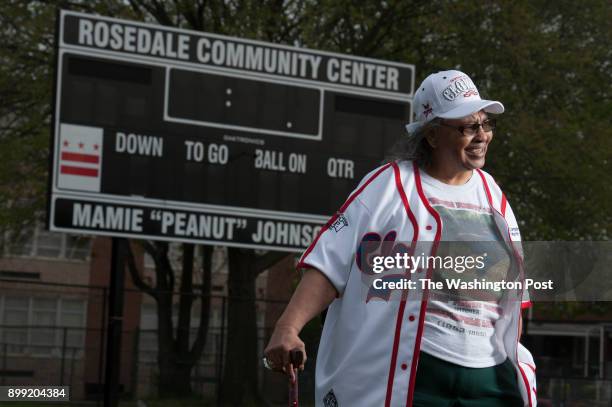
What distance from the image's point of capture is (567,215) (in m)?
19.7

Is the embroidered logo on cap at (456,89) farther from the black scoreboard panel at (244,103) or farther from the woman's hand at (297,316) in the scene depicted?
the black scoreboard panel at (244,103)

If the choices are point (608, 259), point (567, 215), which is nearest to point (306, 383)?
point (567, 215)

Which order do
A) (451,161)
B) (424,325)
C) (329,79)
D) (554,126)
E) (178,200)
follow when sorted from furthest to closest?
(554,126), (329,79), (178,200), (451,161), (424,325)

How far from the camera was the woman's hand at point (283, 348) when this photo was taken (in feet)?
9.73

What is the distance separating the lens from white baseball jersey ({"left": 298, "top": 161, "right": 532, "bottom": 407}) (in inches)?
120

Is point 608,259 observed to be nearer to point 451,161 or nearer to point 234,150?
point 451,161

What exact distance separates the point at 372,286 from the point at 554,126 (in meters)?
16.8

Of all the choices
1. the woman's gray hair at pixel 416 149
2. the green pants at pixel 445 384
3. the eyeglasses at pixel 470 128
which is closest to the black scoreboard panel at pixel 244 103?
the woman's gray hair at pixel 416 149

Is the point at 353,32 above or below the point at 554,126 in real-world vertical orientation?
above

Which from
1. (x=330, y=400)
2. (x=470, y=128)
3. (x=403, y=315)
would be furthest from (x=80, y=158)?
(x=403, y=315)

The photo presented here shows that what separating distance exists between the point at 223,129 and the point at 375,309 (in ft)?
28.4

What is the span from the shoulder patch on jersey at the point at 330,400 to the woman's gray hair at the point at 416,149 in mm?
Result: 720

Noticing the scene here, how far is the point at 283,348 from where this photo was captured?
2.97 m

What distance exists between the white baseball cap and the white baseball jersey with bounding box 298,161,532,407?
9.8 inches
